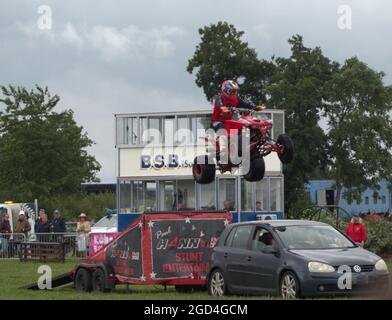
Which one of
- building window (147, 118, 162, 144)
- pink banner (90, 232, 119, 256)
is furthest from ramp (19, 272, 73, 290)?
building window (147, 118, 162, 144)

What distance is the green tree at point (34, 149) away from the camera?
58344 millimetres

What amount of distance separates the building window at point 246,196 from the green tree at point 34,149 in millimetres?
22081

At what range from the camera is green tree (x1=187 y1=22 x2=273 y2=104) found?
57562mm

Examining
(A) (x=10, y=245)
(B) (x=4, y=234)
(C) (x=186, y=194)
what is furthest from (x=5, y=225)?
(C) (x=186, y=194)

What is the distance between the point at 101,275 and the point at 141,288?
2.00 m

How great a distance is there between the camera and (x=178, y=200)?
1556 inches

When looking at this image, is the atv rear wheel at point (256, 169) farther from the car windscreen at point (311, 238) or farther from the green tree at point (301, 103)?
the green tree at point (301, 103)

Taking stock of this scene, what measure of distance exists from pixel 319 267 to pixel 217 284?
2.64 metres

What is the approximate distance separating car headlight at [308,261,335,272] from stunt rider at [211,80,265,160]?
13.9 feet

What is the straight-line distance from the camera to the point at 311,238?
17938 mm

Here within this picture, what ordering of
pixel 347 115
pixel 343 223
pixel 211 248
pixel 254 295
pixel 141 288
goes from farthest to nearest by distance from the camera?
pixel 347 115 < pixel 343 223 < pixel 141 288 < pixel 211 248 < pixel 254 295

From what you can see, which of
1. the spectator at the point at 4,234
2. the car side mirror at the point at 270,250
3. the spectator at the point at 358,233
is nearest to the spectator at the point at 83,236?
the spectator at the point at 4,234
